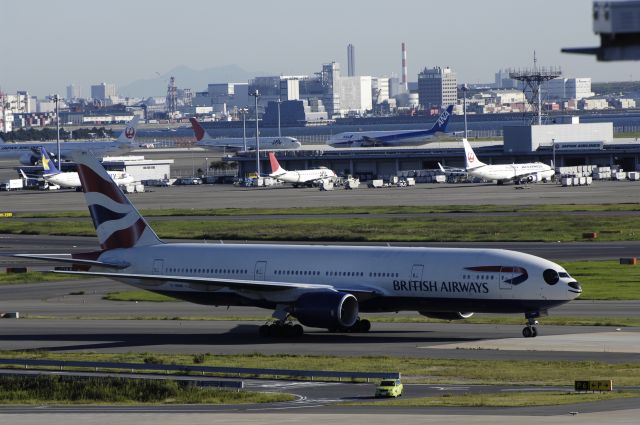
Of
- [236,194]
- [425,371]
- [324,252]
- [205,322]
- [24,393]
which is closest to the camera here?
[24,393]

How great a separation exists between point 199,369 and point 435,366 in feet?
28.6

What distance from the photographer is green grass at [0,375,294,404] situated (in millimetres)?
38812

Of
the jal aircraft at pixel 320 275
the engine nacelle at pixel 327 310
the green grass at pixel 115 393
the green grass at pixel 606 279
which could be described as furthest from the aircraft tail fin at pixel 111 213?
the green grass at pixel 606 279

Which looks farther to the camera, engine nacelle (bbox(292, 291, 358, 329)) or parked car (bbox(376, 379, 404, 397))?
engine nacelle (bbox(292, 291, 358, 329))

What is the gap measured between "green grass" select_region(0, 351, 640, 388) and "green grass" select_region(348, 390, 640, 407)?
2.70 meters

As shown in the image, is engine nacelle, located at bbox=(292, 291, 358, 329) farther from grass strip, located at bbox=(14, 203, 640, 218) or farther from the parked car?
grass strip, located at bbox=(14, 203, 640, 218)

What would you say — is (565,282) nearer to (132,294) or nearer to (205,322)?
(205,322)

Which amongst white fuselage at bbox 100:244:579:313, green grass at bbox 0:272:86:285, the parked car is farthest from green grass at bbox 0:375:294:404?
green grass at bbox 0:272:86:285

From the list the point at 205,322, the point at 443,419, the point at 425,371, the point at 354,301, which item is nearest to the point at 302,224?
the point at 205,322

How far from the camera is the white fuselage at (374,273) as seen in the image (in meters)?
52.1

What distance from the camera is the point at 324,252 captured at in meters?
57.2

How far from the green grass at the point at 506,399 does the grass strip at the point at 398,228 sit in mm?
66690

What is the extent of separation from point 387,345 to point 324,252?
265 inches

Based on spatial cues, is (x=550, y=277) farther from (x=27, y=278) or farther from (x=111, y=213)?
(x=27, y=278)
